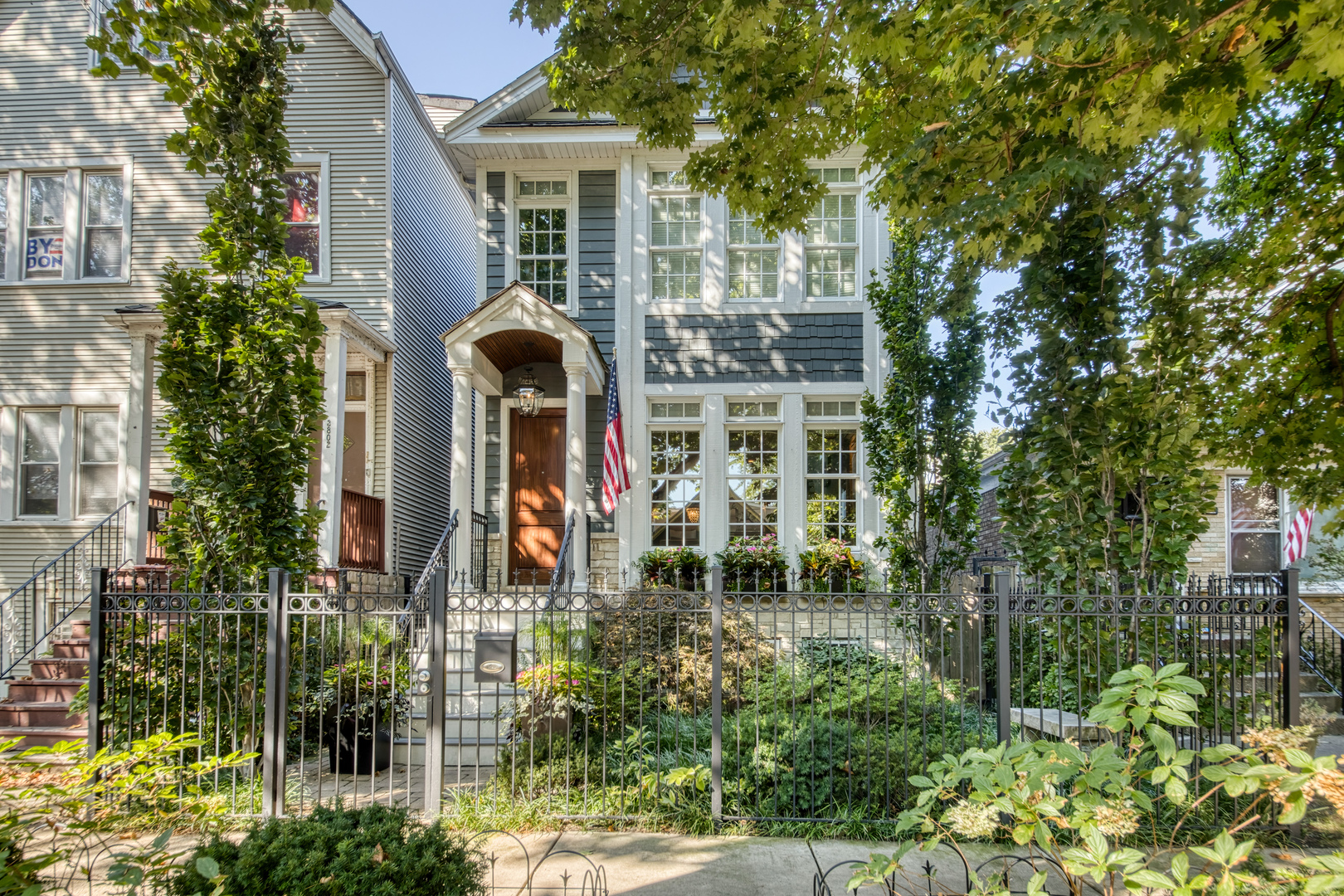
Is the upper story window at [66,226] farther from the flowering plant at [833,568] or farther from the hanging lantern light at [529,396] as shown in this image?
the flowering plant at [833,568]

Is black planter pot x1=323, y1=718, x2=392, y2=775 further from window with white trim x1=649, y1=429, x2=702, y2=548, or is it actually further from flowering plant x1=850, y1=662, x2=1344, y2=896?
flowering plant x1=850, y1=662, x2=1344, y2=896

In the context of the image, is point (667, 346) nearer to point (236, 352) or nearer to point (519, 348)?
point (519, 348)

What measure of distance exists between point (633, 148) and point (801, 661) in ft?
24.5

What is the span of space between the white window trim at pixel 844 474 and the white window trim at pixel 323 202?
7.42 m

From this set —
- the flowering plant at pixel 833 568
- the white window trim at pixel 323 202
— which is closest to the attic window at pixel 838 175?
the flowering plant at pixel 833 568

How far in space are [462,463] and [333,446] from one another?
175 cm

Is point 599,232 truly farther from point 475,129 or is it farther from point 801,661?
point 801,661

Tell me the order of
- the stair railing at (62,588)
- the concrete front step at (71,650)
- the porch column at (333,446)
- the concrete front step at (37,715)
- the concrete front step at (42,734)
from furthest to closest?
the stair railing at (62,588) < the porch column at (333,446) < the concrete front step at (71,650) < the concrete front step at (37,715) < the concrete front step at (42,734)

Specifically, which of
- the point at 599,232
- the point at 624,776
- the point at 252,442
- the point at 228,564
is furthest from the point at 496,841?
the point at 599,232

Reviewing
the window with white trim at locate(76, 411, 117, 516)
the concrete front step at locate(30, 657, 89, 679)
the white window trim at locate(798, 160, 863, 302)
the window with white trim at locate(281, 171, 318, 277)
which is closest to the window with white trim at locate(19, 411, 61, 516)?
the window with white trim at locate(76, 411, 117, 516)

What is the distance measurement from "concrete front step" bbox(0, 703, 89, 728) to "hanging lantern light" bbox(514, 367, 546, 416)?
20.1 feet

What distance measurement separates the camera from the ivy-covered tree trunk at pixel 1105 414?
20.4 feet

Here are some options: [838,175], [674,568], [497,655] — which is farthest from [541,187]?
[497,655]

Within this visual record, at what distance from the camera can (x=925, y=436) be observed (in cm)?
1029
